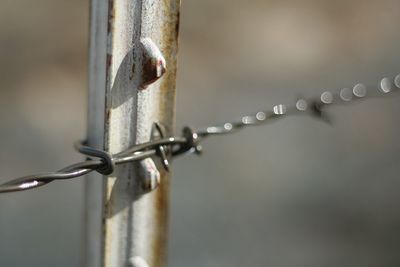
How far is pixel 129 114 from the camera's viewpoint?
3.04 feet

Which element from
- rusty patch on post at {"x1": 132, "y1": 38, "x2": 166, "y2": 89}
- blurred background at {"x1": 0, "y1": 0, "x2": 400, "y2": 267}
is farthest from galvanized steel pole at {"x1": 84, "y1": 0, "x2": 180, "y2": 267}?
blurred background at {"x1": 0, "y1": 0, "x2": 400, "y2": 267}

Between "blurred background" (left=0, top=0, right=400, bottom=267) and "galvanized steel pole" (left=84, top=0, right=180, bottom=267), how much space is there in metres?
1.15

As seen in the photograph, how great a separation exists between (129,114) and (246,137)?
1879mm

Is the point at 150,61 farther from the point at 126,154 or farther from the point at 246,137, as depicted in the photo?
Result: the point at 246,137

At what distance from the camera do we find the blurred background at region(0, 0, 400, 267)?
2234 millimetres

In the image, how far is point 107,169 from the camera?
883 mm

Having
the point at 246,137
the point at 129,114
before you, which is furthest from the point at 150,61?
the point at 246,137

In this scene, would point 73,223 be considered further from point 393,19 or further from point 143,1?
point 393,19

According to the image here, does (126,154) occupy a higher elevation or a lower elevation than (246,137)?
lower

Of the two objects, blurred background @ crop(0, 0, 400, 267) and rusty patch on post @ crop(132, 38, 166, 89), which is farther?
blurred background @ crop(0, 0, 400, 267)

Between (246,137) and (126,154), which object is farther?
(246,137)

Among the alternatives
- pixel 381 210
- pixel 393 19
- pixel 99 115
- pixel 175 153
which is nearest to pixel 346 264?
pixel 381 210

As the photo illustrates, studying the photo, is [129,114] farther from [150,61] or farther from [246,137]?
[246,137]

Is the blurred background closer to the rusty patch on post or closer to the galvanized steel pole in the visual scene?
the galvanized steel pole
